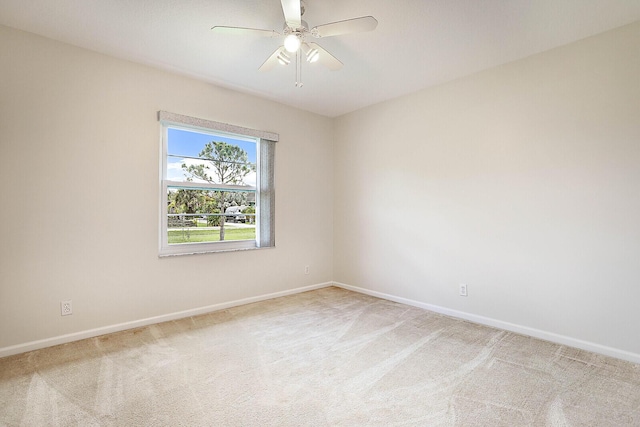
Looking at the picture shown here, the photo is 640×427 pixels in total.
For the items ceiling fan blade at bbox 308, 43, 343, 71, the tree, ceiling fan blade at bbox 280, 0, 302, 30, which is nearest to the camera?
ceiling fan blade at bbox 280, 0, 302, 30

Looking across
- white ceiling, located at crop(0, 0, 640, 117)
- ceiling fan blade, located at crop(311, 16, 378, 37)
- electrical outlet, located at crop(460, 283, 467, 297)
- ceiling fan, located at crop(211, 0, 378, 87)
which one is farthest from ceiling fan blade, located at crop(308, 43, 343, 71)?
electrical outlet, located at crop(460, 283, 467, 297)

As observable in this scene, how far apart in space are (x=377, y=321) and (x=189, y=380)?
1804 mm

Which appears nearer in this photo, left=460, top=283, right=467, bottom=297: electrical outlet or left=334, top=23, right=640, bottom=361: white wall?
left=334, top=23, right=640, bottom=361: white wall

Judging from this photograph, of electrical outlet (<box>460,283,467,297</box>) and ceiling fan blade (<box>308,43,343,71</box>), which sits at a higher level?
ceiling fan blade (<box>308,43,343,71</box>)

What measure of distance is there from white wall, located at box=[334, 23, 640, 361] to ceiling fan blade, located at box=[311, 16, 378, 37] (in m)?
1.75

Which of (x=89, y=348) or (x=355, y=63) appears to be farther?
(x=355, y=63)

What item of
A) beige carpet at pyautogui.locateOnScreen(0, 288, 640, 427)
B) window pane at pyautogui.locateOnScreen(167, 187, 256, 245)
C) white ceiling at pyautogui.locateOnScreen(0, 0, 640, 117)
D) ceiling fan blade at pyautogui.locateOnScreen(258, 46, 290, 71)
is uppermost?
white ceiling at pyautogui.locateOnScreen(0, 0, 640, 117)

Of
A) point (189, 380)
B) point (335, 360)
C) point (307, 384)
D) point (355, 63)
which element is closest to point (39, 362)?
point (189, 380)

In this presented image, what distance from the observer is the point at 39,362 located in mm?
2258

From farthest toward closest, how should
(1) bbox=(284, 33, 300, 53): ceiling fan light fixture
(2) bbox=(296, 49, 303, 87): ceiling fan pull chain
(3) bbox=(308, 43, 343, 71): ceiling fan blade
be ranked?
(2) bbox=(296, 49, 303, 87): ceiling fan pull chain < (3) bbox=(308, 43, 343, 71): ceiling fan blade < (1) bbox=(284, 33, 300, 53): ceiling fan light fixture

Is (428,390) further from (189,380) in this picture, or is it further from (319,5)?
(319,5)

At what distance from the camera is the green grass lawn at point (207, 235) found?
10.8ft

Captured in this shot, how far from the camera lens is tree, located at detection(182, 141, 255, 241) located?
138 inches

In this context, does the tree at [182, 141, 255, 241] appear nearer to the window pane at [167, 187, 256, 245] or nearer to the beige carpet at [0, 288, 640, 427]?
the window pane at [167, 187, 256, 245]
